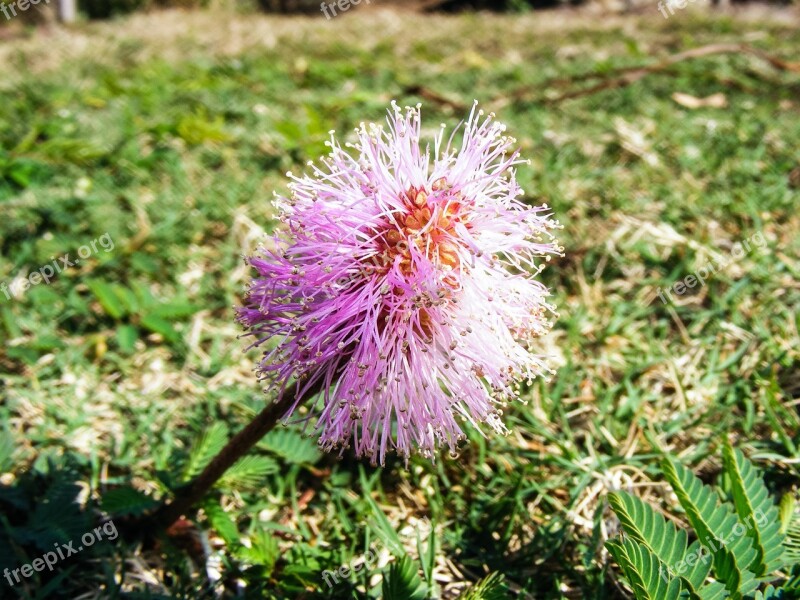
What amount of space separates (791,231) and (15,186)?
13.5 feet

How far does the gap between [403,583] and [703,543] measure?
2.39 feet

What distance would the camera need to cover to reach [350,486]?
7.44 ft

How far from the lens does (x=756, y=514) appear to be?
5.56 feet

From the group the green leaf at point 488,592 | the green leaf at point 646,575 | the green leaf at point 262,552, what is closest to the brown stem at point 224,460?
the green leaf at point 262,552

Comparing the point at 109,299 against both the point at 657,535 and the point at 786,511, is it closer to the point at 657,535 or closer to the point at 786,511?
the point at 657,535

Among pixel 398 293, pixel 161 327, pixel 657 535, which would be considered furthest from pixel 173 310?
pixel 657 535

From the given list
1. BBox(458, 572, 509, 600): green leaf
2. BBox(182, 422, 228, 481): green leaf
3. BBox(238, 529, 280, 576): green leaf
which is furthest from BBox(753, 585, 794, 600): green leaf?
BBox(182, 422, 228, 481): green leaf

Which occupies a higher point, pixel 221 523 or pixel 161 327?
pixel 161 327

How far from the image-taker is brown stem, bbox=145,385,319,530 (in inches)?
62.2

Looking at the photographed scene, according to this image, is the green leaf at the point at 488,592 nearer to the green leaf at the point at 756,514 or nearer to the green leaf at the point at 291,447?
the green leaf at the point at 756,514

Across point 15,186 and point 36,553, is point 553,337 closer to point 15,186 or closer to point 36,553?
Answer: point 36,553

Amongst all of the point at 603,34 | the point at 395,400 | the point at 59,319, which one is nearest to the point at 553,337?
the point at 395,400

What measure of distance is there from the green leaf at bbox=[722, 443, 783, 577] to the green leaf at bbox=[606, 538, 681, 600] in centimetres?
32

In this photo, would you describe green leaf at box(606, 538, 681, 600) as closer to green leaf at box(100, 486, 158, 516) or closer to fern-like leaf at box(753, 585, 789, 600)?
fern-like leaf at box(753, 585, 789, 600)
